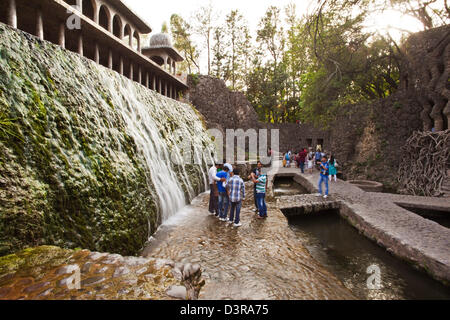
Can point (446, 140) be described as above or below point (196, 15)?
below

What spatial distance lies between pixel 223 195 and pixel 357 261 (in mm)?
3666

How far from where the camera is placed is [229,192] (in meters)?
6.15

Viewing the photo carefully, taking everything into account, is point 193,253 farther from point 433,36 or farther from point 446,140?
point 433,36

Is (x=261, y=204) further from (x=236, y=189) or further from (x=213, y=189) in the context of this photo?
(x=213, y=189)

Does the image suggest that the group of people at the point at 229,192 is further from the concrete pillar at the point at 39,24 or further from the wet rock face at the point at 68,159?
the concrete pillar at the point at 39,24

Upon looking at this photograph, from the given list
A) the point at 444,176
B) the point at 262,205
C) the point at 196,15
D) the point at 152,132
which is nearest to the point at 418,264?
the point at 262,205

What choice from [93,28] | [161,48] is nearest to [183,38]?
[161,48]

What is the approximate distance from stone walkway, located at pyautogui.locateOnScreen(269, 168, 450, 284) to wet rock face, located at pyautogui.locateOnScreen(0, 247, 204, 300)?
4646 mm

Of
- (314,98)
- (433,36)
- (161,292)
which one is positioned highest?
(433,36)

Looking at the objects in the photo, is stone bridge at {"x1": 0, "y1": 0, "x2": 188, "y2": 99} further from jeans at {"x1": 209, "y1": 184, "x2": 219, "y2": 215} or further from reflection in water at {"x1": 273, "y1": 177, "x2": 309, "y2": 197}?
reflection in water at {"x1": 273, "y1": 177, "x2": 309, "y2": 197}

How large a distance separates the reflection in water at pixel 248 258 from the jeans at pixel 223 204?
0.90 feet

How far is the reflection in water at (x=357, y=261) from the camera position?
4352 millimetres

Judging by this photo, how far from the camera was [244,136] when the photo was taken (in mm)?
26969
